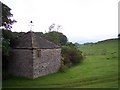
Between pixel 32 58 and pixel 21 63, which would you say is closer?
pixel 32 58

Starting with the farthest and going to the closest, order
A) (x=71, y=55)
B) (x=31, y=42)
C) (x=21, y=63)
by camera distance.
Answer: (x=71, y=55) → (x=31, y=42) → (x=21, y=63)

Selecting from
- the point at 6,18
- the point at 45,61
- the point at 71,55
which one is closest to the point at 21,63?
the point at 45,61

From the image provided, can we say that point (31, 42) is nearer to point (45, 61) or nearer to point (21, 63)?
point (21, 63)

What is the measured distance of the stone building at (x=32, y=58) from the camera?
38294 millimetres

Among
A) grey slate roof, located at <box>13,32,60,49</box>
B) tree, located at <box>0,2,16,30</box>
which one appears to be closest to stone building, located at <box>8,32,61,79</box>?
grey slate roof, located at <box>13,32,60,49</box>

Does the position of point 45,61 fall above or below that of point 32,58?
below

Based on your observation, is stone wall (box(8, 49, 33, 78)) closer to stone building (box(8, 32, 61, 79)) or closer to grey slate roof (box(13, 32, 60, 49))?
stone building (box(8, 32, 61, 79))

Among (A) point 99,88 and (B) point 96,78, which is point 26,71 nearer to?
(B) point 96,78

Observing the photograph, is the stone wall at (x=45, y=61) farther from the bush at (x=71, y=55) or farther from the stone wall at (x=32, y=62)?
the bush at (x=71, y=55)

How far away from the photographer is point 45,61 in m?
41.3

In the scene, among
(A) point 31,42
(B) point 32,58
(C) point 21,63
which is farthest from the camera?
(A) point 31,42

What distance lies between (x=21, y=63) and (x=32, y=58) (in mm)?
2981

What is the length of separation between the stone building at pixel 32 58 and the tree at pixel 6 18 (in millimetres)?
4116

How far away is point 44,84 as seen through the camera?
109 ft
